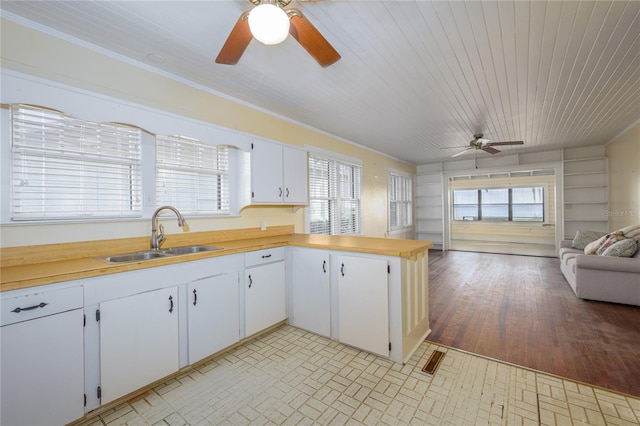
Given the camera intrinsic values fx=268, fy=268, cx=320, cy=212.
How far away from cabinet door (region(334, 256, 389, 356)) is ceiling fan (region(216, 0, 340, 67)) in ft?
5.35

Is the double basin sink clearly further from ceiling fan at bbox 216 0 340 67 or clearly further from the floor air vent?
the floor air vent

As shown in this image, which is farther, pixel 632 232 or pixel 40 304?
pixel 632 232

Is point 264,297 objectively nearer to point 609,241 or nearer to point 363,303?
point 363,303

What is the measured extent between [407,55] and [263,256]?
229 centimetres

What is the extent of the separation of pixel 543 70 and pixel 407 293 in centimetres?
258

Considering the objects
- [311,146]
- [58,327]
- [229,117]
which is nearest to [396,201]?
[311,146]

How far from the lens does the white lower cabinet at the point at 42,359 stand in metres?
1.39

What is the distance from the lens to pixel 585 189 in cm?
637

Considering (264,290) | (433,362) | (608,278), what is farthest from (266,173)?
(608,278)

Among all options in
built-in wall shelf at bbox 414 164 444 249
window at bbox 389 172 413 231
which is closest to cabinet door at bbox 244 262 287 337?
window at bbox 389 172 413 231

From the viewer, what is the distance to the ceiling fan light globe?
1.36m

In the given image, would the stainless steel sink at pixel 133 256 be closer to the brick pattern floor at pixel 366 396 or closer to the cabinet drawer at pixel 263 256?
the cabinet drawer at pixel 263 256

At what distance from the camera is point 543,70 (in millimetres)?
2643

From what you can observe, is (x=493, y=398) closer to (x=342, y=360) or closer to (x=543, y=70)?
(x=342, y=360)
